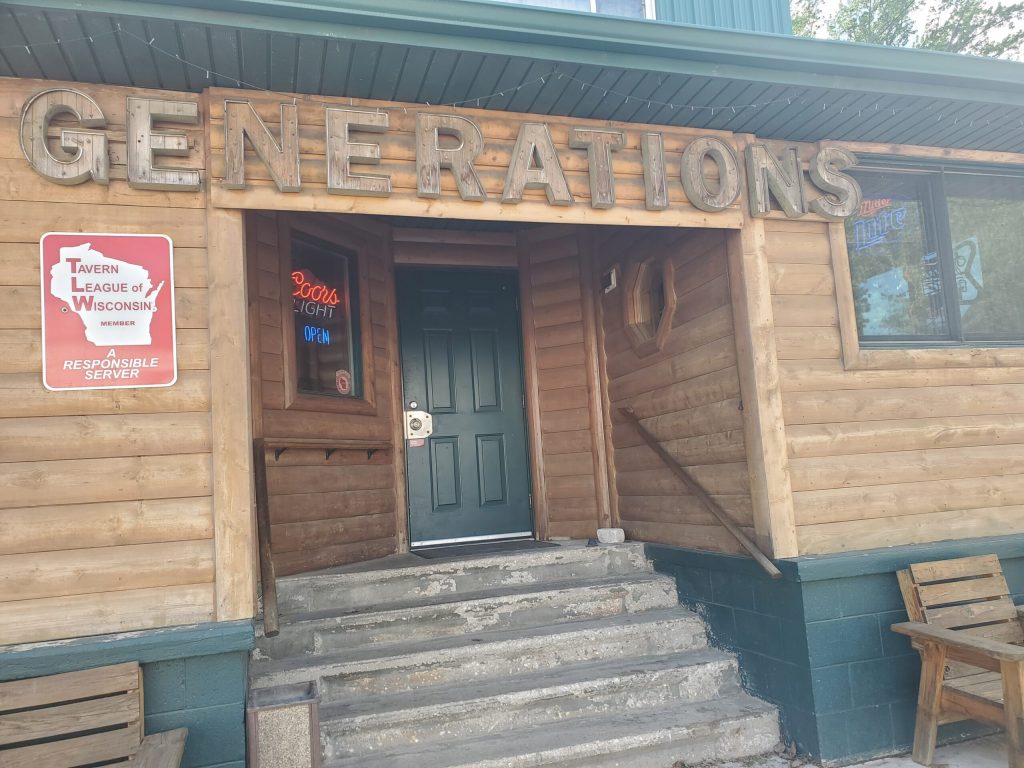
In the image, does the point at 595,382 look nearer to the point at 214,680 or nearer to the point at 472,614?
the point at 472,614

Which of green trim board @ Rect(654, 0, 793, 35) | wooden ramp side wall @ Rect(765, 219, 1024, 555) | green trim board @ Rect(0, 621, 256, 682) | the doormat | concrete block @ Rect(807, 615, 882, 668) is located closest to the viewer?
green trim board @ Rect(0, 621, 256, 682)

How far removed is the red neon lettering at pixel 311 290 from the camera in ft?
16.9

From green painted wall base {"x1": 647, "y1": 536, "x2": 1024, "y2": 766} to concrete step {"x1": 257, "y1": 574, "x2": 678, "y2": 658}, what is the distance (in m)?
0.71

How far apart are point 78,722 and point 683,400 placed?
347 cm

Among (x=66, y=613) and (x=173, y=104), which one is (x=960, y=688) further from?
(x=173, y=104)

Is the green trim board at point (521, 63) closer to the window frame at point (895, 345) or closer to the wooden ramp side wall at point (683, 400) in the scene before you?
the window frame at point (895, 345)

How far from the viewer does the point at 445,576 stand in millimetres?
4699

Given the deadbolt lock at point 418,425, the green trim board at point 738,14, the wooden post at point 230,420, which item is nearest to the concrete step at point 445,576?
the deadbolt lock at point 418,425

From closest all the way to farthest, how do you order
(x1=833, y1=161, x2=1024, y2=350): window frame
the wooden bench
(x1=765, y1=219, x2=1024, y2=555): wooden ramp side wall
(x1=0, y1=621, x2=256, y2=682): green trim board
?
the wooden bench, (x1=0, y1=621, x2=256, y2=682): green trim board, (x1=765, y1=219, x2=1024, y2=555): wooden ramp side wall, (x1=833, y1=161, x2=1024, y2=350): window frame

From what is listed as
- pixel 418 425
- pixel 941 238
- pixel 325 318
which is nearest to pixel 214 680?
pixel 325 318

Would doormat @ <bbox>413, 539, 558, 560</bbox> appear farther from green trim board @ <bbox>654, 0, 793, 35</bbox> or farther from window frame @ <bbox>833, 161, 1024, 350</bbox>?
green trim board @ <bbox>654, 0, 793, 35</bbox>

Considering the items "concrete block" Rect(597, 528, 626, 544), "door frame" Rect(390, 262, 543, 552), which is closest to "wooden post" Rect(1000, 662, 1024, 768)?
Result: "concrete block" Rect(597, 528, 626, 544)

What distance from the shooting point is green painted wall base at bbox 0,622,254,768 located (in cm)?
308

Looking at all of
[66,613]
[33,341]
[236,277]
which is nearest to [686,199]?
[236,277]
